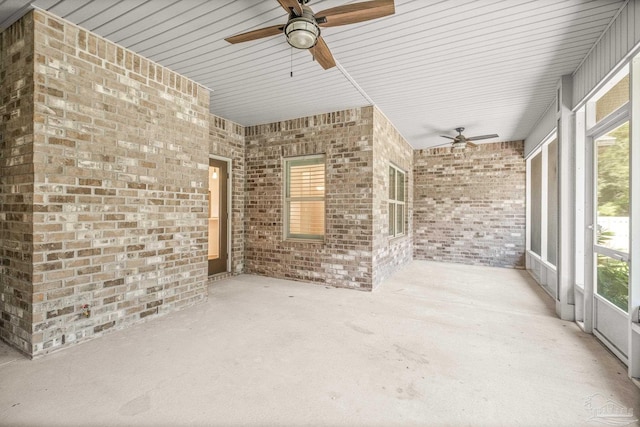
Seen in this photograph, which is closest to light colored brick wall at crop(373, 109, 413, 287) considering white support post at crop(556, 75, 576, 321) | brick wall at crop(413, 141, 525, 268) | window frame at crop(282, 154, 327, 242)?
window frame at crop(282, 154, 327, 242)

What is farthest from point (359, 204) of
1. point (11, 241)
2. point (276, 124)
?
point (11, 241)

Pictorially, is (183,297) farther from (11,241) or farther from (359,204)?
(359,204)

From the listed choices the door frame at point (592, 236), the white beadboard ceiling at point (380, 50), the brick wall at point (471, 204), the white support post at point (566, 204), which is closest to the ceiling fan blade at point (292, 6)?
the white beadboard ceiling at point (380, 50)

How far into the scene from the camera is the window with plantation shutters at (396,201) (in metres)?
6.23

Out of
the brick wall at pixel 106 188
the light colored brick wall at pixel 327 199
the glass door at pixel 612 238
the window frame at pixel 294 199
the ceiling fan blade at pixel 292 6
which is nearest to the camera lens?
the ceiling fan blade at pixel 292 6

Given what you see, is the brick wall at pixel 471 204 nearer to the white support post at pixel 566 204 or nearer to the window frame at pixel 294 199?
the white support post at pixel 566 204

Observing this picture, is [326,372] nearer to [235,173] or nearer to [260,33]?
[260,33]

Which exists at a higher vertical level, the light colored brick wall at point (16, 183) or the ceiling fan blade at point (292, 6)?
the ceiling fan blade at point (292, 6)

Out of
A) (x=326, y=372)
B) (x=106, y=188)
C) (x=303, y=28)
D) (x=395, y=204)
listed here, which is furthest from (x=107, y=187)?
(x=395, y=204)

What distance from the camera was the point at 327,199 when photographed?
5074mm

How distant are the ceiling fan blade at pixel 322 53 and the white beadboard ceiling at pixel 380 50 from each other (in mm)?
290

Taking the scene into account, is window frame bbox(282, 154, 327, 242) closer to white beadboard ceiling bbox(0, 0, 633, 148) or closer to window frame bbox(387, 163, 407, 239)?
white beadboard ceiling bbox(0, 0, 633, 148)

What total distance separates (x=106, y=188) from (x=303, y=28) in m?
2.47

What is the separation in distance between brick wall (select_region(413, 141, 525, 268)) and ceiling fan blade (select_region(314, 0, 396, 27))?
20.5 feet
